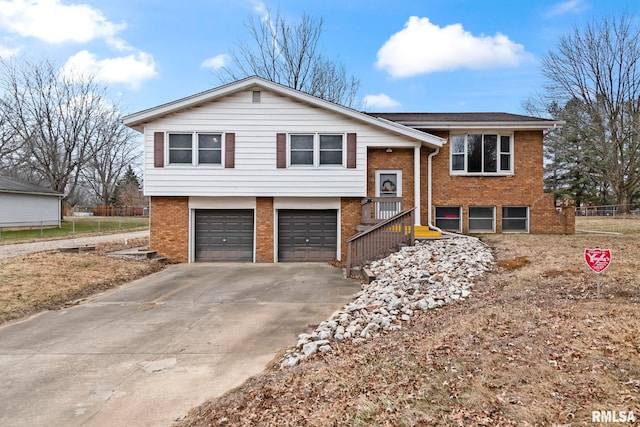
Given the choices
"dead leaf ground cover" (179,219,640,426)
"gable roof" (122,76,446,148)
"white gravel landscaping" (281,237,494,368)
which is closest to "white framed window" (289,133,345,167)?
"gable roof" (122,76,446,148)

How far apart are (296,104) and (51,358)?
10.7 meters

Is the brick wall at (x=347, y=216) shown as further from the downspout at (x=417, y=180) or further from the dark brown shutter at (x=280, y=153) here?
the dark brown shutter at (x=280, y=153)

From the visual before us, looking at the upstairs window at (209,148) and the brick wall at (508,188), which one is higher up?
the upstairs window at (209,148)

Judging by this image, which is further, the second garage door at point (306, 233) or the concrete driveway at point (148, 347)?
the second garage door at point (306, 233)

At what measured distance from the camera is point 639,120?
2669 cm

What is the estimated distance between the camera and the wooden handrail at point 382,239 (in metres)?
10.6

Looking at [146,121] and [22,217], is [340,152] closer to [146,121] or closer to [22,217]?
[146,121]


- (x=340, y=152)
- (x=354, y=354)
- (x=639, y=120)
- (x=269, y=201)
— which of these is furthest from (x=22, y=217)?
(x=639, y=120)

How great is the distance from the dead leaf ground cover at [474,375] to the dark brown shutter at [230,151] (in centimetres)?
996

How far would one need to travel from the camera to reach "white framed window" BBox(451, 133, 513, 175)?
47.9 ft

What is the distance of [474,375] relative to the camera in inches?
127

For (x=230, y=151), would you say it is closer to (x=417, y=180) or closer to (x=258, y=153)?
(x=258, y=153)

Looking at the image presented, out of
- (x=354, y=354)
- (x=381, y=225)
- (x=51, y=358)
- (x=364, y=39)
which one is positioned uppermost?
(x=364, y=39)

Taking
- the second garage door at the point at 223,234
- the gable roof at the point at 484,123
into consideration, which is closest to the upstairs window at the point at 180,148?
the second garage door at the point at 223,234
